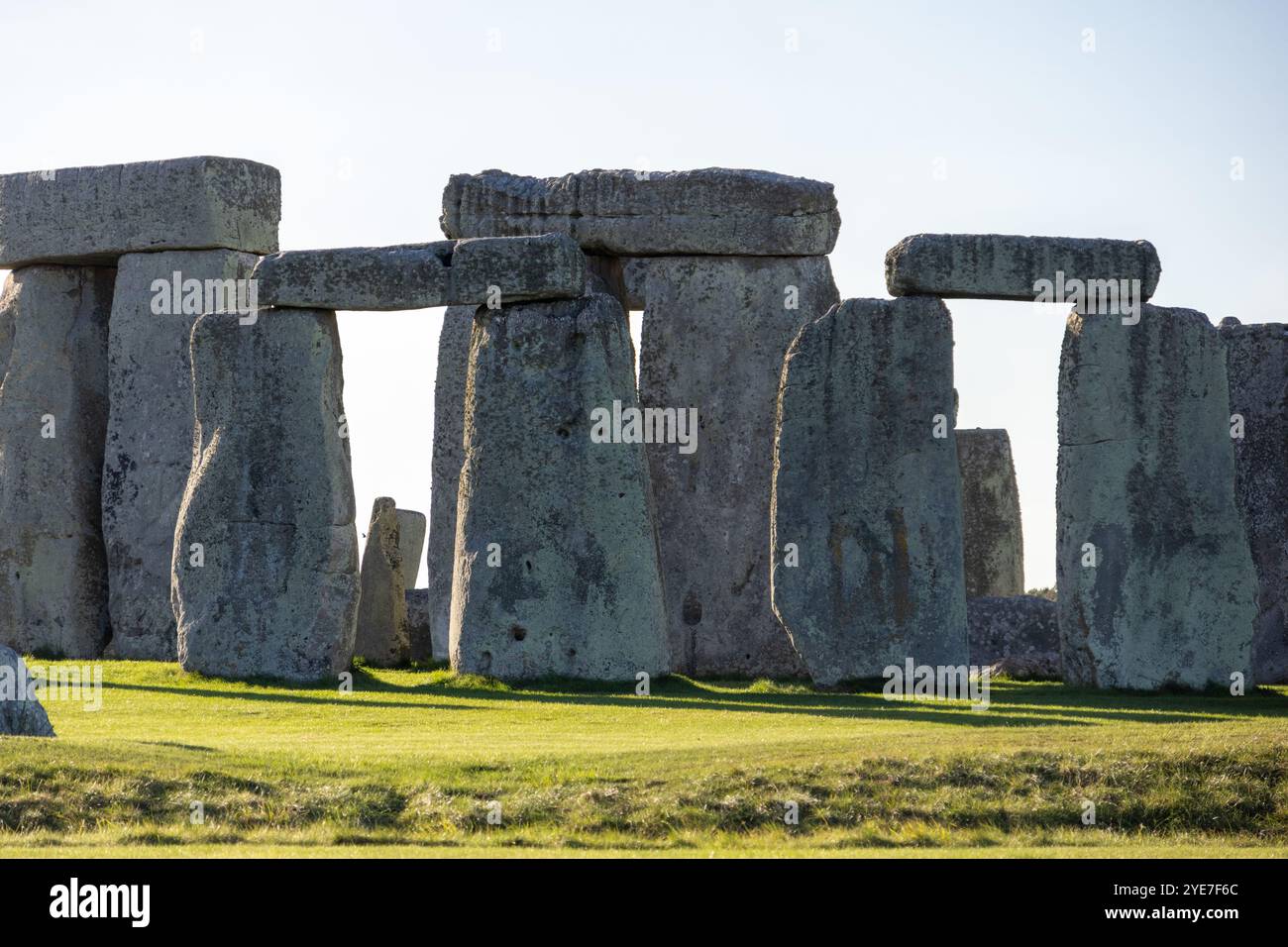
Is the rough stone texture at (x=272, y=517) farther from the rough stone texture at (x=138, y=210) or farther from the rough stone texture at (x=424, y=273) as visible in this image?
the rough stone texture at (x=138, y=210)

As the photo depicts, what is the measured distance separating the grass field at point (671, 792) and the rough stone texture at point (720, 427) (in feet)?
26.0

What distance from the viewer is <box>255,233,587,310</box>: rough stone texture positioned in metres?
21.5

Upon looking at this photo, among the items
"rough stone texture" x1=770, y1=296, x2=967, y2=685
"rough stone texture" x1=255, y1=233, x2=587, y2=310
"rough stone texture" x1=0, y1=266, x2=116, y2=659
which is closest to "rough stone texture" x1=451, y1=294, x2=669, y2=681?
"rough stone texture" x1=255, y1=233, x2=587, y2=310

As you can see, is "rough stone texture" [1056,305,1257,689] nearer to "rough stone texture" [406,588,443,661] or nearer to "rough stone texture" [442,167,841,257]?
"rough stone texture" [442,167,841,257]

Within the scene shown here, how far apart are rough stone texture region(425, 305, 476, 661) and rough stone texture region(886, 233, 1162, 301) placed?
672cm

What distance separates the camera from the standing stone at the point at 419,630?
26281mm

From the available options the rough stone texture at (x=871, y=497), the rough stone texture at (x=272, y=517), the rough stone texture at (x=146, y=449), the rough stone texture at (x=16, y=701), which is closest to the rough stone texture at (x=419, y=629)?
the rough stone texture at (x=146, y=449)

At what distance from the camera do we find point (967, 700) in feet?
64.6

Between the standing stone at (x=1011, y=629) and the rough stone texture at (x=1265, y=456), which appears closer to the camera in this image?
the standing stone at (x=1011, y=629)

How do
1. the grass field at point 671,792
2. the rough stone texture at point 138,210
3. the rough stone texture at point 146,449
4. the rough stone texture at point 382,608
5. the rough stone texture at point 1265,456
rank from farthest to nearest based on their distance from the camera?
1. the rough stone texture at point 146,449
2. the rough stone texture at point 138,210
3. the rough stone texture at point 382,608
4. the rough stone texture at point 1265,456
5. the grass field at point 671,792

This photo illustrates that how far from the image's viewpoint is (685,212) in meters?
25.2

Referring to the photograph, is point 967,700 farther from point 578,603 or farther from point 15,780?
point 15,780

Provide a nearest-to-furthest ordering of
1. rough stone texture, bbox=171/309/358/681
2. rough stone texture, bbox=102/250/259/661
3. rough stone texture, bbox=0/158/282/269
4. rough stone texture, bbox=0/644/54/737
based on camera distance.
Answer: rough stone texture, bbox=0/644/54/737 < rough stone texture, bbox=171/309/358/681 < rough stone texture, bbox=0/158/282/269 < rough stone texture, bbox=102/250/259/661
